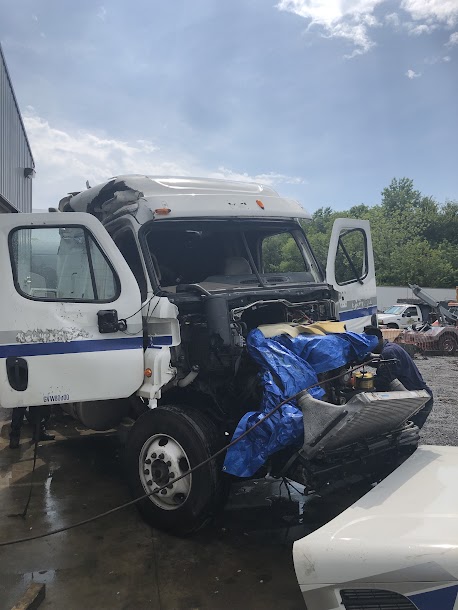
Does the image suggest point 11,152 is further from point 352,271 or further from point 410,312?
point 410,312

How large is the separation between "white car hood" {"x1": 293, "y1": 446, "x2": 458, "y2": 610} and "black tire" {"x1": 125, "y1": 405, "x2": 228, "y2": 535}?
1.31 meters

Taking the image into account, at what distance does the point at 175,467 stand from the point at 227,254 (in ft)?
7.11

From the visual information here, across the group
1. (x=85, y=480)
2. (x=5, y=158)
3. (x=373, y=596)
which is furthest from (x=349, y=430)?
(x=5, y=158)

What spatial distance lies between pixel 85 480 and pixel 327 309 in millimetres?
2958

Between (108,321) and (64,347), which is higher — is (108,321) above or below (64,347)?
above

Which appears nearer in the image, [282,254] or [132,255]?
[132,255]

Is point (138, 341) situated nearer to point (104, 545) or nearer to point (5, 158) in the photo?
point (104, 545)

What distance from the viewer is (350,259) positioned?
5.56m

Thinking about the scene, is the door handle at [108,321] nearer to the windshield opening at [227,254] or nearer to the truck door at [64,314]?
the truck door at [64,314]

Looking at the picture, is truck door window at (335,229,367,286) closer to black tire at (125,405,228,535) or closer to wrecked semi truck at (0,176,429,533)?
wrecked semi truck at (0,176,429,533)

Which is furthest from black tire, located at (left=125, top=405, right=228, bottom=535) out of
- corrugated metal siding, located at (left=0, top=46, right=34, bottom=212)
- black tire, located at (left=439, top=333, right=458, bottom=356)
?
black tire, located at (left=439, top=333, right=458, bottom=356)

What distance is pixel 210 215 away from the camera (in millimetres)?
4730

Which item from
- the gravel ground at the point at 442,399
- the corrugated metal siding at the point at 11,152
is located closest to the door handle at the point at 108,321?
the gravel ground at the point at 442,399

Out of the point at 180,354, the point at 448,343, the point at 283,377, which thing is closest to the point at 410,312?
the point at 448,343
